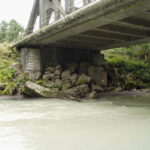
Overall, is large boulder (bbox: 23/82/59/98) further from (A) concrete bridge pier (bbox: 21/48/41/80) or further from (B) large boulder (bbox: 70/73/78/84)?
(A) concrete bridge pier (bbox: 21/48/41/80)

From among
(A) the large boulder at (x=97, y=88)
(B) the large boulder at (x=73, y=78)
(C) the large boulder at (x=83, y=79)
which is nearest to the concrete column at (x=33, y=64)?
(B) the large boulder at (x=73, y=78)

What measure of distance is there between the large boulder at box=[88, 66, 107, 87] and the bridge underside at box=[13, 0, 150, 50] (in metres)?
1.85

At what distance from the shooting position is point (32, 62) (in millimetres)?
13695

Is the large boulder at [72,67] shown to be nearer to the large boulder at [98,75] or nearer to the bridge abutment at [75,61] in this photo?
the bridge abutment at [75,61]

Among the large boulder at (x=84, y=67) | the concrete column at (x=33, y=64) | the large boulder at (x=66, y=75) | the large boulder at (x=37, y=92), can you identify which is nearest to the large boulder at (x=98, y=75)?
the large boulder at (x=84, y=67)

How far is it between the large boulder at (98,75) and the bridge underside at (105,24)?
1.85 metres

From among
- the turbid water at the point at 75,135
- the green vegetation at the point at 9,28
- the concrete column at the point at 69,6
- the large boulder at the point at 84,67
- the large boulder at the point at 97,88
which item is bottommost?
the turbid water at the point at 75,135

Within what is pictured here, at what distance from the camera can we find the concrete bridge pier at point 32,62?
13.5m

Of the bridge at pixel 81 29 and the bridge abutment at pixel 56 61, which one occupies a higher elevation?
the bridge at pixel 81 29

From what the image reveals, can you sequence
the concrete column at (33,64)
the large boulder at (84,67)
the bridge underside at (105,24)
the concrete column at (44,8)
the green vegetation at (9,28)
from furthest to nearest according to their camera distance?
1. the green vegetation at (9,28)
2. the large boulder at (84,67)
3. the concrete column at (33,64)
4. the concrete column at (44,8)
5. the bridge underside at (105,24)

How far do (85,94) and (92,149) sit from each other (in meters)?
8.47

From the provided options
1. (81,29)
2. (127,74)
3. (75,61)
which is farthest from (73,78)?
(127,74)

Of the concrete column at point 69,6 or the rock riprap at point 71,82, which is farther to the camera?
the rock riprap at point 71,82

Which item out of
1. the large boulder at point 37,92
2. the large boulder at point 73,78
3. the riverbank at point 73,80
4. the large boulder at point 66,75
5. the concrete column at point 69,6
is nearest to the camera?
the concrete column at point 69,6
